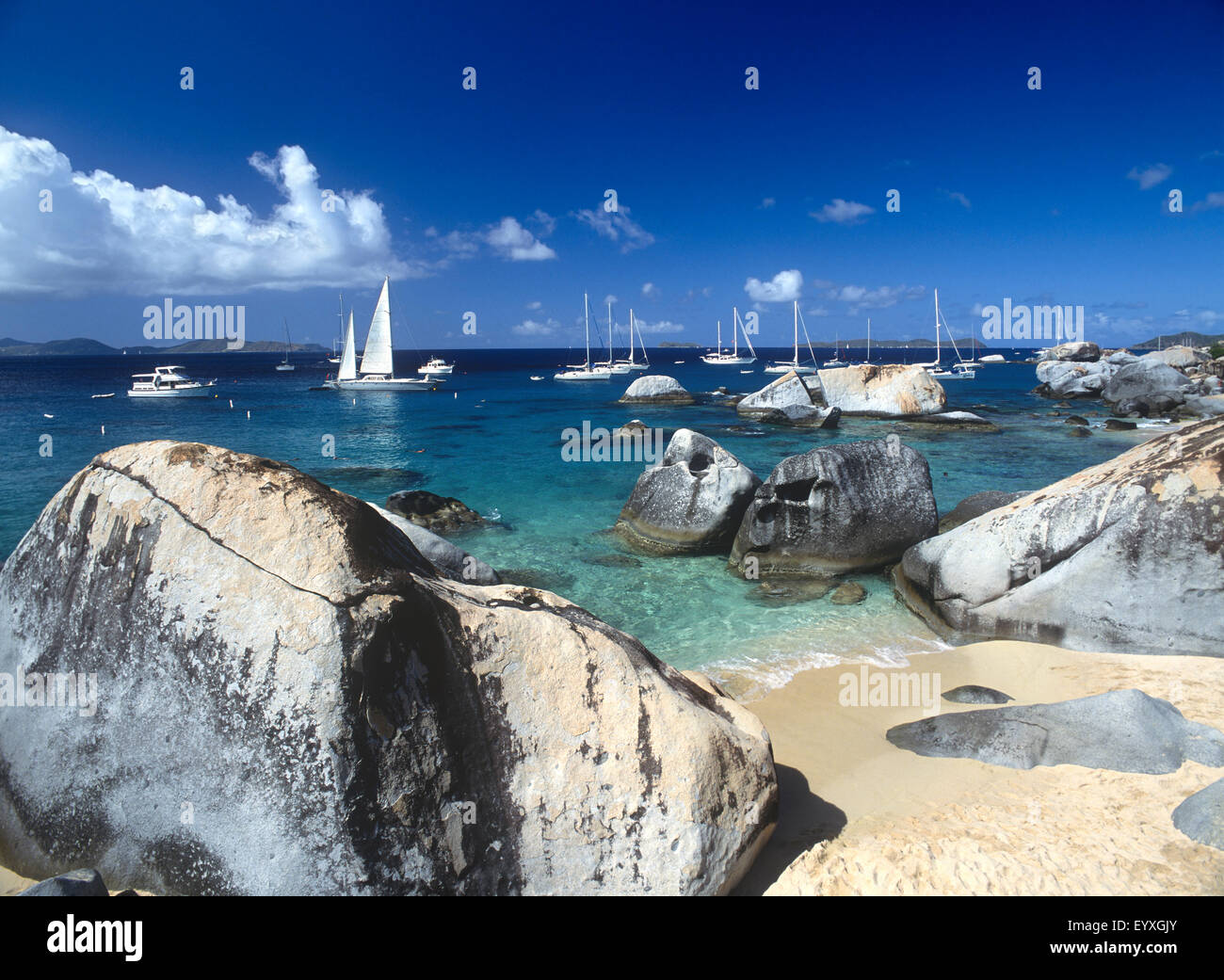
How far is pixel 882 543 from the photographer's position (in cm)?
1099

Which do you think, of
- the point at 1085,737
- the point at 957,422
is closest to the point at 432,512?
the point at 1085,737

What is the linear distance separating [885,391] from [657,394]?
51.2 feet

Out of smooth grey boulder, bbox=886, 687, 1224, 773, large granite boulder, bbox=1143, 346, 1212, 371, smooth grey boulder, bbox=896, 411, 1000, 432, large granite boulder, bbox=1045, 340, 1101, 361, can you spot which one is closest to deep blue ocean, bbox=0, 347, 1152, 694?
smooth grey boulder, bbox=896, 411, 1000, 432

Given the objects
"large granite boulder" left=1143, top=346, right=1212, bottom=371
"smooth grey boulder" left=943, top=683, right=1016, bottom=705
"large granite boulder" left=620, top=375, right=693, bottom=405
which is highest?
"large granite boulder" left=1143, top=346, right=1212, bottom=371

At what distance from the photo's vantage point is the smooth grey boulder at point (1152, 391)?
110ft

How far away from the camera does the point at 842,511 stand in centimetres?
1096

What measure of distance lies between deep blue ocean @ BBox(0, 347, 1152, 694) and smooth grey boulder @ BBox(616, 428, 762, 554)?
413mm

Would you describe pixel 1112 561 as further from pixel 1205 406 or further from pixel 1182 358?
pixel 1182 358

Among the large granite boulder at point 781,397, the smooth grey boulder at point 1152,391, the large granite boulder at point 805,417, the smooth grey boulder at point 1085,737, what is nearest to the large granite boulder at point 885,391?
the large granite boulder at point 781,397

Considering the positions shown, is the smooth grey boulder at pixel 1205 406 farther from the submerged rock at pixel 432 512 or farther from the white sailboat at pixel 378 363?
the white sailboat at pixel 378 363

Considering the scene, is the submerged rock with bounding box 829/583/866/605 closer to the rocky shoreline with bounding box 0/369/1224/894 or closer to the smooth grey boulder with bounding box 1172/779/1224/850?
the rocky shoreline with bounding box 0/369/1224/894

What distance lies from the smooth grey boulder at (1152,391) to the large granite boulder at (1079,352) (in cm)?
4858

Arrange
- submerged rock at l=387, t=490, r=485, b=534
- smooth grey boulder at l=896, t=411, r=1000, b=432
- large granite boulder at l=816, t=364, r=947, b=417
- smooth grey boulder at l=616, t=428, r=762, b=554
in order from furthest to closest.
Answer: large granite boulder at l=816, t=364, r=947, b=417 < smooth grey boulder at l=896, t=411, r=1000, b=432 < submerged rock at l=387, t=490, r=485, b=534 < smooth grey boulder at l=616, t=428, r=762, b=554

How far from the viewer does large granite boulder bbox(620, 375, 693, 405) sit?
46.0 metres
